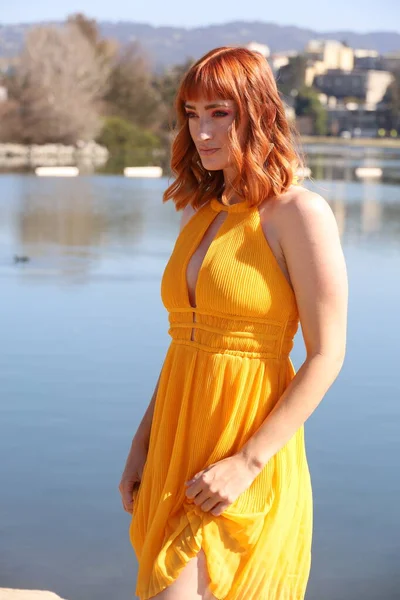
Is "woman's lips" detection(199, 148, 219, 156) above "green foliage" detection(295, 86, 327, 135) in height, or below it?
below

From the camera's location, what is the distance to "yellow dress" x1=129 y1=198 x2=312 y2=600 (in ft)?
5.67

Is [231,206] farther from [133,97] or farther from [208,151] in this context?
[133,97]

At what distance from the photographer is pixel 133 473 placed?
1.96m

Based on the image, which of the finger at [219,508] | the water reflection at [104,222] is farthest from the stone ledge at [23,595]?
the water reflection at [104,222]

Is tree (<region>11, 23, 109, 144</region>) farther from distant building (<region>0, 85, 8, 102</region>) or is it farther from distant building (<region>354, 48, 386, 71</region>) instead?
distant building (<region>354, 48, 386, 71</region>)

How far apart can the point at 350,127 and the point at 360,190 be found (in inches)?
3668

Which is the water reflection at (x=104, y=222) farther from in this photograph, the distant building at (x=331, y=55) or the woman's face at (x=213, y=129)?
the distant building at (x=331, y=55)

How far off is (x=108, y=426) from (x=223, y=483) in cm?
338

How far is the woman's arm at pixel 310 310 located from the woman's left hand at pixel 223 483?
0.6 inches

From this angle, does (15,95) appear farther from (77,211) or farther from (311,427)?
(311,427)

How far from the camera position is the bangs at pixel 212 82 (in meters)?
1.74

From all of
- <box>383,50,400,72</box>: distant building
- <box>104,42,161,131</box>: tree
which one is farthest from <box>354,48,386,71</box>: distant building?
<box>104,42,161,131</box>: tree

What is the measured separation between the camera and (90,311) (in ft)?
26.5

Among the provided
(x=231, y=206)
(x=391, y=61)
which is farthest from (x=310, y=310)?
(x=391, y=61)
